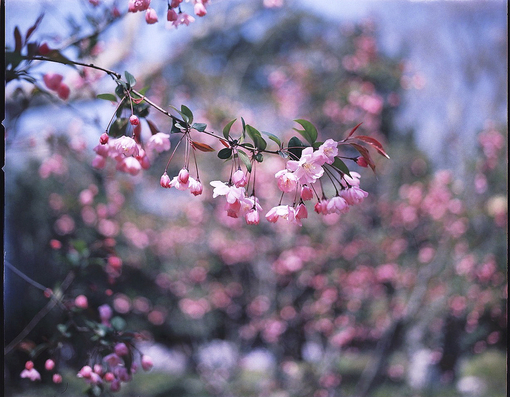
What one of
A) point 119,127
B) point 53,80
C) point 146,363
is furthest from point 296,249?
point 53,80

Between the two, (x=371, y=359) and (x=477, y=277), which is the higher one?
(x=477, y=277)

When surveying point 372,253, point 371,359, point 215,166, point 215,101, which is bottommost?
point 371,359

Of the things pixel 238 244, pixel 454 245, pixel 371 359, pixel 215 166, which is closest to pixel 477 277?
pixel 454 245

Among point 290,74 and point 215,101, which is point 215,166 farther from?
point 290,74

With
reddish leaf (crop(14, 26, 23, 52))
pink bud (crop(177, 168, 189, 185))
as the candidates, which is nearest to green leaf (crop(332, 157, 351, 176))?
pink bud (crop(177, 168, 189, 185))

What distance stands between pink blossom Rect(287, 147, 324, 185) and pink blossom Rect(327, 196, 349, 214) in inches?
2.8

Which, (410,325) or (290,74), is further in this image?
(290,74)

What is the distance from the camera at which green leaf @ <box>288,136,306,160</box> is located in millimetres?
630

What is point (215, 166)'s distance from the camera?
2672 millimetres

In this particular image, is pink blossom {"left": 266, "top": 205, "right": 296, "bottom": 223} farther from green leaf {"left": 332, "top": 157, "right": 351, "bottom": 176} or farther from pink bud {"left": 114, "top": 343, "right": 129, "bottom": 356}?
pink bud {"left": 114, "top": 343, "right": 129, "bottom": 356}

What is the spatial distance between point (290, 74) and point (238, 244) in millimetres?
1302

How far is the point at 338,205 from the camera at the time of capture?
2.14ft

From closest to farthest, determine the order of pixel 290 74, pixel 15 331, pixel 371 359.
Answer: pixel 15 331 < pixel 371 359 < pixel 290 74

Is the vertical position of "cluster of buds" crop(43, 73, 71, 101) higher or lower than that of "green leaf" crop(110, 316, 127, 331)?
higher
